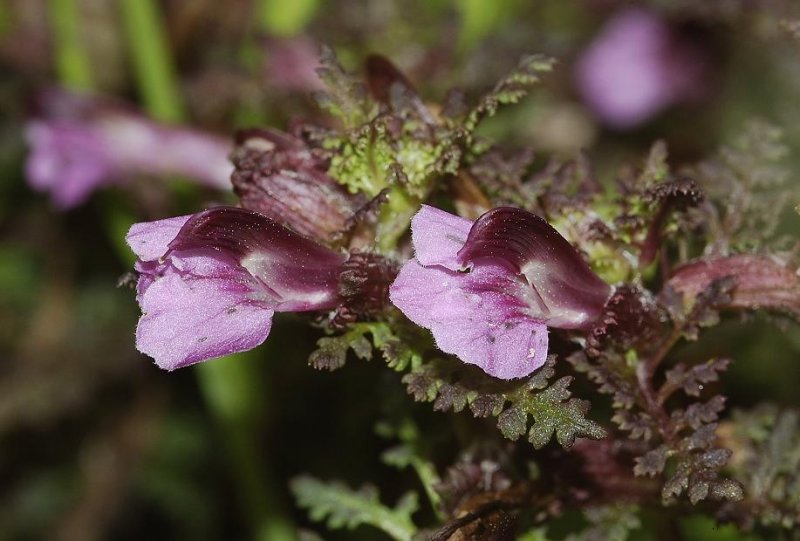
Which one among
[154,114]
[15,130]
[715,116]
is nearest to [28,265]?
[15,130]

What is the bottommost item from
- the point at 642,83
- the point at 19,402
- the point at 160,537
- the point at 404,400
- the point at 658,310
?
the point at 160,537

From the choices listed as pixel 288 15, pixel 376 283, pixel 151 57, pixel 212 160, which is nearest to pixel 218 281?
pixel 376 283

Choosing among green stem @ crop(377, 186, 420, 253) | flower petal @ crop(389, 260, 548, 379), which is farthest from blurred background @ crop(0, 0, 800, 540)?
flower petal @ crop(389, 260, 548, 379)

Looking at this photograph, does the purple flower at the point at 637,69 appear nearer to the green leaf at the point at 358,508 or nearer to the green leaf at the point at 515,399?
the green leaf at the point at 358,508

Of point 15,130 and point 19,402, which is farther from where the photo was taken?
point 15,130

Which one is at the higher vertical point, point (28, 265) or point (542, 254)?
point (542, 254)

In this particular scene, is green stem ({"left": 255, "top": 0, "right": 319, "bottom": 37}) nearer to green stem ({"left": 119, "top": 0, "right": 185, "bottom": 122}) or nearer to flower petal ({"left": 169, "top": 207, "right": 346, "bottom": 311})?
green stem ({"left": 119, "top": 0, "right": 185, "bottom": 122})

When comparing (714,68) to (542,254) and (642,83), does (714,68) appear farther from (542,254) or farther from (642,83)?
(542,254)

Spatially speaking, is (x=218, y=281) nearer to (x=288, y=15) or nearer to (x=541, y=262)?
(x=541, y=262)
